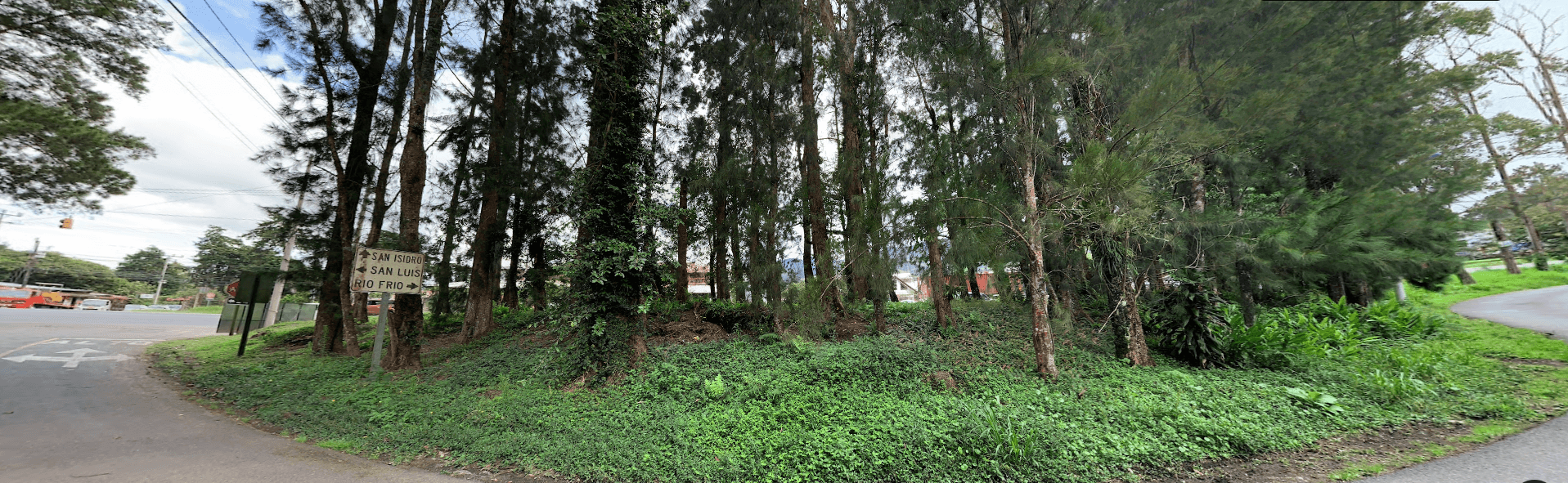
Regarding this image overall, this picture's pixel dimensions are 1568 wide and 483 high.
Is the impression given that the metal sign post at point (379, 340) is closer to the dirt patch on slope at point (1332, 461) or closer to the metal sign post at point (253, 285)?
the metal sign post at point (253, 285)

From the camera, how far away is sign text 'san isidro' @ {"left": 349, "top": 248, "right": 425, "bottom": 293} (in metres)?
6.47

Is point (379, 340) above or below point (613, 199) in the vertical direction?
below

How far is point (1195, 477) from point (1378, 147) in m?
7.03

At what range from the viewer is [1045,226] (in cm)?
583

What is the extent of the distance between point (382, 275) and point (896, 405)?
23.3ft

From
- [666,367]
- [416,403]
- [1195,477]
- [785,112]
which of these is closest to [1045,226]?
[1195,477]

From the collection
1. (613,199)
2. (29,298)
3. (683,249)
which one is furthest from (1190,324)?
(29,298)

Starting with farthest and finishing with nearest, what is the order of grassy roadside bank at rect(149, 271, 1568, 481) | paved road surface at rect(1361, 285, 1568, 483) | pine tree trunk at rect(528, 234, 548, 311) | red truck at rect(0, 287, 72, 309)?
red truck at rect(0, 287, 72, 309) → pine tree trunk at rect(528, 234, 548, 311) → grassy roadside bank at rect(149, 271, 1568, 481) → paved road surface at rect(1361, 285, 1568, 483)

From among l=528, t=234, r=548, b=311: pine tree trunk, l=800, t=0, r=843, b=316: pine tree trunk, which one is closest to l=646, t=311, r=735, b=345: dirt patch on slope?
l=800, t=0, r=843, b=316: pine tree trunk

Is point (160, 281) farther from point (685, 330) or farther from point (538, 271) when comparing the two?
point (685, 330)

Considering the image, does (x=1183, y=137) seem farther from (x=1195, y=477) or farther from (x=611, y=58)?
(x=611, y=58)

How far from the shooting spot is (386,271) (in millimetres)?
6688

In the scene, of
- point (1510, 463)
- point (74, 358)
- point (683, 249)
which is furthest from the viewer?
point (683, 249)

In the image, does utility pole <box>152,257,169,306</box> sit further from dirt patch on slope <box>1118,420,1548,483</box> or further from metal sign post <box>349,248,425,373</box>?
dirt patch on slope <box>1118,420,1548,483</box>
